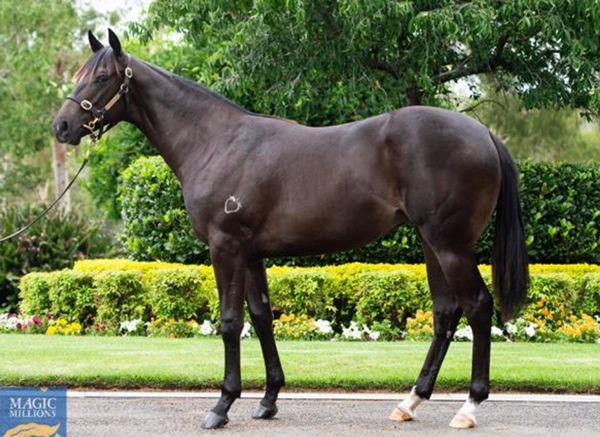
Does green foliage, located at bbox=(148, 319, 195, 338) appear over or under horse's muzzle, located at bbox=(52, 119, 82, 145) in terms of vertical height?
under

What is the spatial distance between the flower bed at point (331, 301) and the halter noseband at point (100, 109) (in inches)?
182

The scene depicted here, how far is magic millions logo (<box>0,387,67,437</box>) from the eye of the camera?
4.88 metres

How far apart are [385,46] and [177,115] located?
15.9 feet

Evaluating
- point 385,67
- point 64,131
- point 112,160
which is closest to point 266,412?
point 64,131

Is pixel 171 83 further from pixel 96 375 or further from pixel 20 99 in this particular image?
pixel 20 99

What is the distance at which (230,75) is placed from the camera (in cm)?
1091

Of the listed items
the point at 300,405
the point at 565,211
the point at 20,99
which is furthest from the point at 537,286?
the point at 20,99

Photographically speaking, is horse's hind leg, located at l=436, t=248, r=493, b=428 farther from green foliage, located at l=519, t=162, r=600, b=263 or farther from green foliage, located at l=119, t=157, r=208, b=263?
green foliage, located at l=119, t=157, r=208, b=263

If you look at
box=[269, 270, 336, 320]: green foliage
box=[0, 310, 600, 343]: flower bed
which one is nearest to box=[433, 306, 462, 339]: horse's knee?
box=[0, 310, 600, 343]: flower bed

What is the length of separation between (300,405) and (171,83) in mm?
2431

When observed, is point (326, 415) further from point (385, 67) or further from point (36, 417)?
point (385, 67)

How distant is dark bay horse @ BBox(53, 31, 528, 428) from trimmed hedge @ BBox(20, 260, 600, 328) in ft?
14.7

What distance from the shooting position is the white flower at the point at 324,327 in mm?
9898

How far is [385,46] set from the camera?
404 inches
